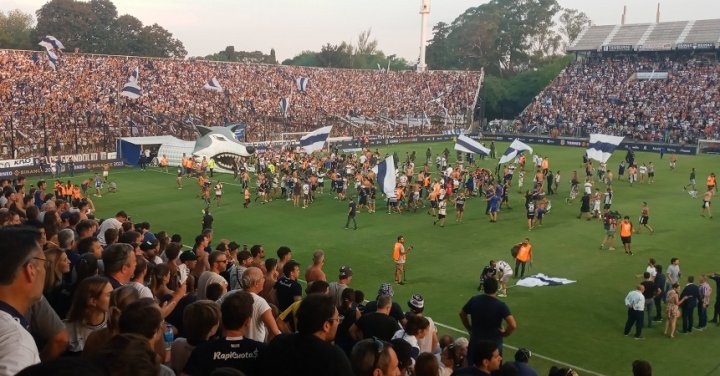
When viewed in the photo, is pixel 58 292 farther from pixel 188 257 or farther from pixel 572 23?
pixel 572 23

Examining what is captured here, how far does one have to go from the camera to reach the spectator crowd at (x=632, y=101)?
6431 cm

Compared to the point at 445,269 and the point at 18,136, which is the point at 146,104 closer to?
the point at 18,136

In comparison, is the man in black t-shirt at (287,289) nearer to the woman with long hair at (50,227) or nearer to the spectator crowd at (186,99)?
the woman with long hair at (50,227)

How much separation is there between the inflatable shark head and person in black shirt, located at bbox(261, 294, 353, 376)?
39.2 meters

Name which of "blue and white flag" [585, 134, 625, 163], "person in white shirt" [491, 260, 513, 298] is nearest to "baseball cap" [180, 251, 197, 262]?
"person in white shirt" [491, 260, 513, 298]

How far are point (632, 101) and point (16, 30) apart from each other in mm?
79463

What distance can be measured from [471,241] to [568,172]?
22.1 m

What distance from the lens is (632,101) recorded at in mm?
71688

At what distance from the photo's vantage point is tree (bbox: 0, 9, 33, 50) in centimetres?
7344

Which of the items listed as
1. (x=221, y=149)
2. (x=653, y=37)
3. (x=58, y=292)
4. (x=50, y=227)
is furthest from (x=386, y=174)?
(x=653, y=37)

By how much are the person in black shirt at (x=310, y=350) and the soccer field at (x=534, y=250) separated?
1051 centimetres

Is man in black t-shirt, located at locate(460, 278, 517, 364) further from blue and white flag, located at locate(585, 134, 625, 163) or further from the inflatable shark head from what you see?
the inflatable shark head

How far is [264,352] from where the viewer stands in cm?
482

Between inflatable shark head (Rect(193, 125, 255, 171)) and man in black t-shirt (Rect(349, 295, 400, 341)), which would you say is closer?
man in black t-shirt (Rect(349, 295, 400, 341))
